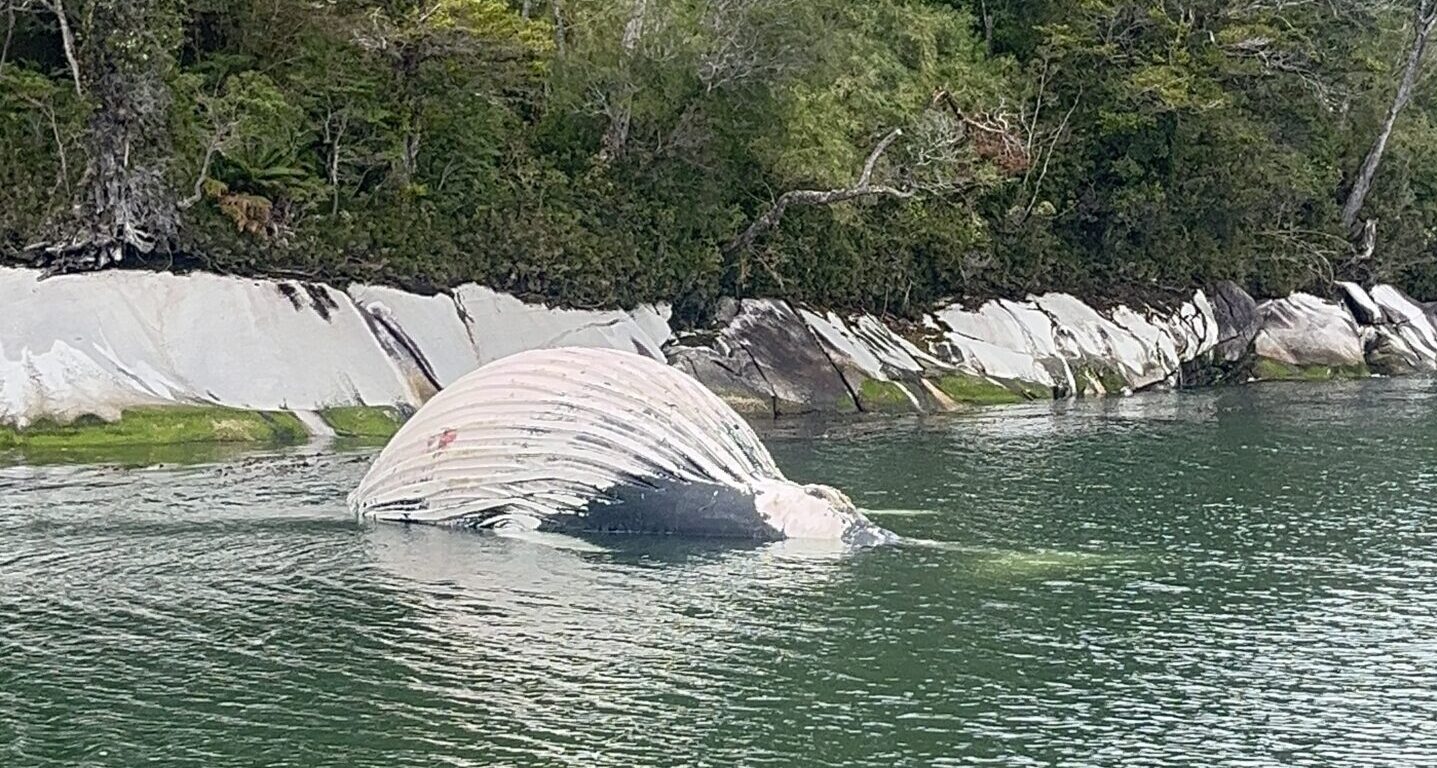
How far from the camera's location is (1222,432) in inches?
1315

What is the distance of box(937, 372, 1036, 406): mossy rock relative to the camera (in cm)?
4144

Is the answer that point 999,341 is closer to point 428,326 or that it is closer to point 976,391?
point 976,391

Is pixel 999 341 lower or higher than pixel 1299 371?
higher

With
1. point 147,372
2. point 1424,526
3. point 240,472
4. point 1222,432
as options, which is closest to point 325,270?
point 147,372

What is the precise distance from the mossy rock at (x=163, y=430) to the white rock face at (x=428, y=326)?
3.71m

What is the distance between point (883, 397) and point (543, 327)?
7.32 m

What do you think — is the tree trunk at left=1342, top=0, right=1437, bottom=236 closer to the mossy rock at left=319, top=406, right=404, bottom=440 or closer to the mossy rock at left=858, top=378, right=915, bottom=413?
the mossy rock at left=858, top=378, right=915, bottom=413

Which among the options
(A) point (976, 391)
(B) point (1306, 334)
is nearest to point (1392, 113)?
(B) point (1306, 334)

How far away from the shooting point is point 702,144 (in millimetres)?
40375

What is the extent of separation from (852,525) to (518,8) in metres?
27.5

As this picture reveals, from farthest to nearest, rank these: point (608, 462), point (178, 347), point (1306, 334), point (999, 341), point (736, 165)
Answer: point (1306, 334) < point (999, 341) < point (736, 165) < point (178, 347) < point (608, 462)

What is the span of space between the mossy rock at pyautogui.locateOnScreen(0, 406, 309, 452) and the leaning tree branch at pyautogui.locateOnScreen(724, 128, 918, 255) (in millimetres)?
14321

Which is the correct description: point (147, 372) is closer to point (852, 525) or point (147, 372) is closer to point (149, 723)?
point (852, 525)

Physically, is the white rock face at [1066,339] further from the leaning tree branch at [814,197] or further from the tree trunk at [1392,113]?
the tree trunk at [1392,113]
